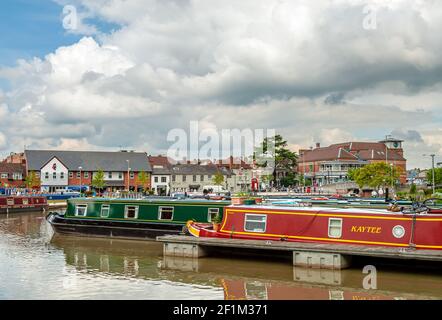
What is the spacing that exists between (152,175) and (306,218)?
70351 mm

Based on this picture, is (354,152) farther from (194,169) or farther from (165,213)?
(165,213)

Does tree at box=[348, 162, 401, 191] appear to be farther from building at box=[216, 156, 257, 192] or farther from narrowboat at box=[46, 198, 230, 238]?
narrowboat at box=[46, 198, 230, 238]

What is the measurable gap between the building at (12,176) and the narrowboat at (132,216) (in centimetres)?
5541

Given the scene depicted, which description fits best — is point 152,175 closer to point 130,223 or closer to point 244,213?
point 130,223

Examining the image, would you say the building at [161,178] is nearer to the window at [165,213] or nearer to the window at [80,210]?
the window at [80,210]

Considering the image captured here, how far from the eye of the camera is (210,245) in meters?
21.6

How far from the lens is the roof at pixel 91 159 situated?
8288 cm

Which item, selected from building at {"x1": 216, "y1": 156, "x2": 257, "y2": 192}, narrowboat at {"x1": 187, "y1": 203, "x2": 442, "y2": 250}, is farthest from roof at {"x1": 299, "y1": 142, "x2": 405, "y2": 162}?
narrowboat at {"x1": 187, "y1": 203, "x2": 442, "y2": 250}

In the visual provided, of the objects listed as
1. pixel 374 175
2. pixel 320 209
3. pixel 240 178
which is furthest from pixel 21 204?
pixel 240 178

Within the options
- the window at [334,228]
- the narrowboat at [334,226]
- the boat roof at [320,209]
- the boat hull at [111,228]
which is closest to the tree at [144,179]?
the boat hull at [111,228]

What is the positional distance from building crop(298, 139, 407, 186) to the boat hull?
76487mm
